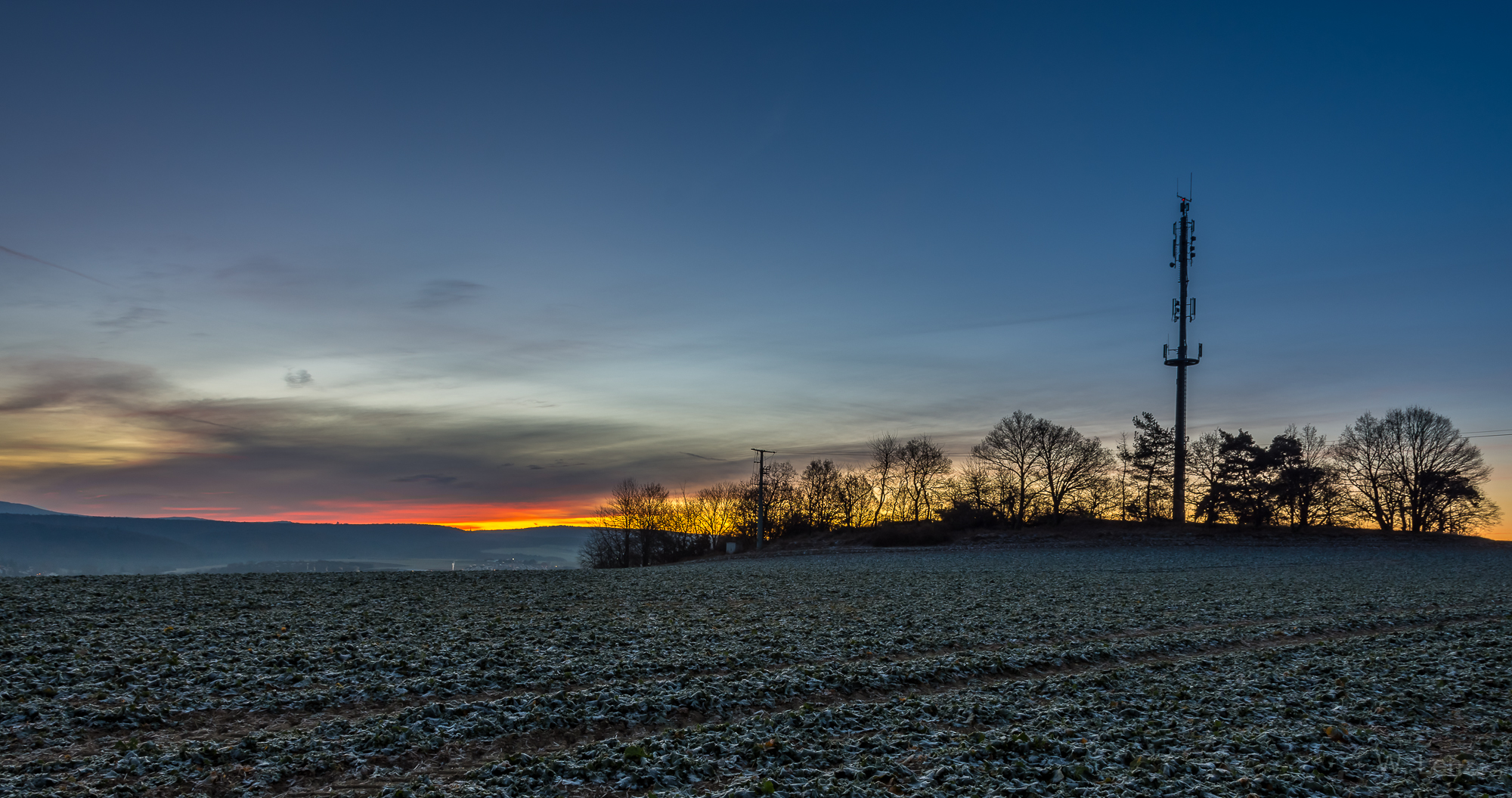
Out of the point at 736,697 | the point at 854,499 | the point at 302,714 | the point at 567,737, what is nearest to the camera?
the point at 567,737

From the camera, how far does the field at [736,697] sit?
257 inches

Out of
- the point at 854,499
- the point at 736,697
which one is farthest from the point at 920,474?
the point at 736,697

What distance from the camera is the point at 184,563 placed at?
623 ft

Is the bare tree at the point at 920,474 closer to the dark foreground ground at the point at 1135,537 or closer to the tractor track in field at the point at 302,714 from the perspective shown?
the dark foreground ground at the point at 1135,537

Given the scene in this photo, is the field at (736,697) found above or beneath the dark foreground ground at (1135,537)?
above

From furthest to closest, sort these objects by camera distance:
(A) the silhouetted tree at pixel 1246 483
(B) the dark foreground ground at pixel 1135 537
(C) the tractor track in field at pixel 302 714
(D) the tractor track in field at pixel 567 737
Answer: (A) the silhouetted tree at pixel 1246 483 < (B) the dark foreground ground at pixel 1135 537 < (C) the tractor track in field at pixel 302 714 < (D) the tractor track in field at pixel 567 737

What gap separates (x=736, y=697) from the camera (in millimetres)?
8977

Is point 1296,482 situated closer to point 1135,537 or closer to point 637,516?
point 1135,537

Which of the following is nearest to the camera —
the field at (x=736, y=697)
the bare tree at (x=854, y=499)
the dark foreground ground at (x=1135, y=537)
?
the field at (x=736, y=697)

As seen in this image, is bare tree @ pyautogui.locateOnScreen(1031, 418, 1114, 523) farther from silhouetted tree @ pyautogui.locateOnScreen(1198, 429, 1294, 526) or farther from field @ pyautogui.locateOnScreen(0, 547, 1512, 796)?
field @ pyautogui.locateOnScreen(0, 547, 1512, 796)

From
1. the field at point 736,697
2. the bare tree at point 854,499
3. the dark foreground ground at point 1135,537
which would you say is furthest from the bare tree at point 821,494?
the field at point 736,697

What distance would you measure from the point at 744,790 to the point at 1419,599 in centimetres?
2212

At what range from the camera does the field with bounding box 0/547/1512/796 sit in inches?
257

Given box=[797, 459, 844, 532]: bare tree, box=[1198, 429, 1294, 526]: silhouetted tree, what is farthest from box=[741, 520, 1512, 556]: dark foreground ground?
box=[797, 459, 844, 532]: bare tree
